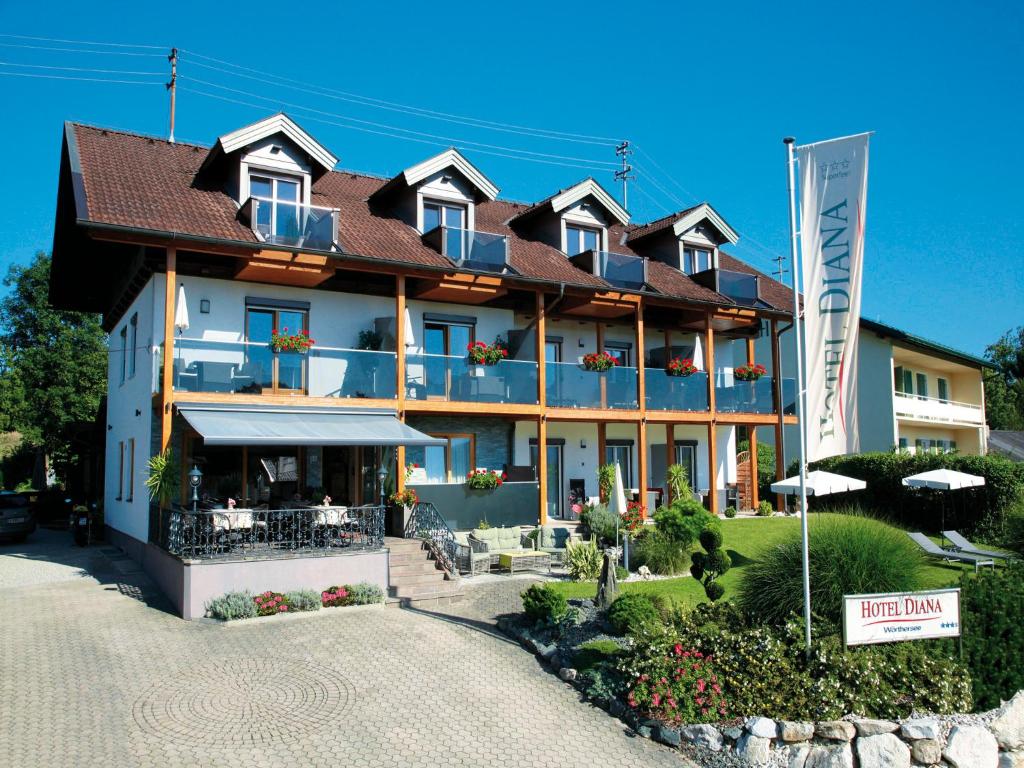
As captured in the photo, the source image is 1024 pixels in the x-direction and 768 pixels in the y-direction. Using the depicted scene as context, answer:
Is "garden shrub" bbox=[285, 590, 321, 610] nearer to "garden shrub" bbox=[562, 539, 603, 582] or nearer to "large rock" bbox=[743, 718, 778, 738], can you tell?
"garden shrub" bbox=[562, 539, 603, 582]

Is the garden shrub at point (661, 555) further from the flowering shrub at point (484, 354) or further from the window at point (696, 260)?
the window at point (696, 260)

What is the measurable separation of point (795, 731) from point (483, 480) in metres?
11.1

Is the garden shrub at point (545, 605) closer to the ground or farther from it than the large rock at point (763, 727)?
farther from it

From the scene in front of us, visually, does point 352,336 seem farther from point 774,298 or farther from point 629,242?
point 774,298

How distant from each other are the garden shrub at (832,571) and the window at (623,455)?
42.1ft

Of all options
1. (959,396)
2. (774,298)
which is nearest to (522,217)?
(774,298)

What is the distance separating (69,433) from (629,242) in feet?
71.0

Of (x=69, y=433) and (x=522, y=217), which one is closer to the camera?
(x=522, y=217)

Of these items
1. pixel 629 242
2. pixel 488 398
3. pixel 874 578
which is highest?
pixel 629 242

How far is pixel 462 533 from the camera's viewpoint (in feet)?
62.1

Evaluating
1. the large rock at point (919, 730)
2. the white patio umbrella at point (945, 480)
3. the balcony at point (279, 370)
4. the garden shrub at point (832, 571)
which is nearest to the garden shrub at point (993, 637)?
the garden shrub at point (832, 571)

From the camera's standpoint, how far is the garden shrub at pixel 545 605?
1250 centimetres

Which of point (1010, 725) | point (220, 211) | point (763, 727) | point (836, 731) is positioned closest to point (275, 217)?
point (220, 211)

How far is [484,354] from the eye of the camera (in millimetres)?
19516
